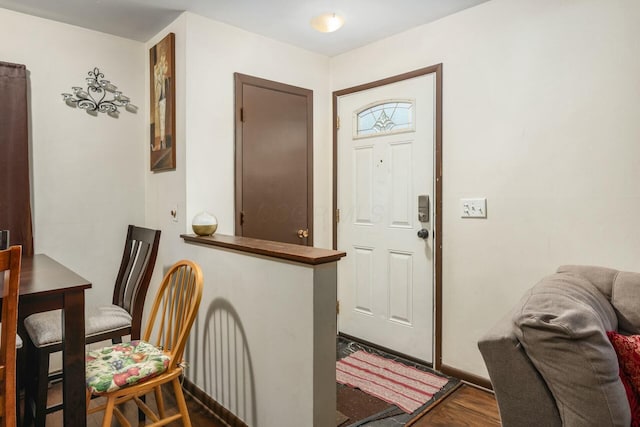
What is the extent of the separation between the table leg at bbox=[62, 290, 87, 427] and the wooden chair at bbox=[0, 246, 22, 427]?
20 centimetres

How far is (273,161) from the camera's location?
2.87 metres

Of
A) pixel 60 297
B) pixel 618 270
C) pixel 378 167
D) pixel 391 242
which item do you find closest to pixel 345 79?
pixel 378 167

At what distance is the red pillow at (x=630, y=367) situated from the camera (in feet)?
3.92

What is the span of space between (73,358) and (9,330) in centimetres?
30

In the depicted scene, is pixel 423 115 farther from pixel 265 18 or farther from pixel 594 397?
pixel 594 397

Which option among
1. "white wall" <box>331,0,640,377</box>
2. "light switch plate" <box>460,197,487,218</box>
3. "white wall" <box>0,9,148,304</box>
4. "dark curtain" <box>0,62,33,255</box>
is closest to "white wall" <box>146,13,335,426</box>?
"white wall" <box>0,9,148,304</box>

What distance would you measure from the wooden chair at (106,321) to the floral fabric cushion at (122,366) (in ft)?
0.65

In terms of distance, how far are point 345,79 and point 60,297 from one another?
247 cm

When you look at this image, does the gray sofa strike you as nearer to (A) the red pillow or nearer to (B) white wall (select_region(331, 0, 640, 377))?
(A) the red pillow

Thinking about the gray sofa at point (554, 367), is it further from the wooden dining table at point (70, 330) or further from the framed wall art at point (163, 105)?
the framed wall art at point (163, 105)

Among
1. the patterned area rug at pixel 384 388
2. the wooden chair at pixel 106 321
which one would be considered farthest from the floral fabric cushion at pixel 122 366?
the patterned area rug at pixel 384 388

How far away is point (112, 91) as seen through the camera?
272 centimetres

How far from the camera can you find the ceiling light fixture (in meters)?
2.42

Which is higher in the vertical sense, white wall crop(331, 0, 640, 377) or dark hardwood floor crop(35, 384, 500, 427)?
white wall crop(331, 0, 640, 377)
